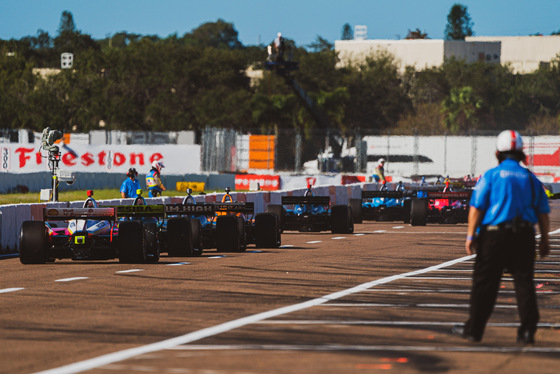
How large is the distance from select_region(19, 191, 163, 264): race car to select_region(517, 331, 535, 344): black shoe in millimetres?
9431

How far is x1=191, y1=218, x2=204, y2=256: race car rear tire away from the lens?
20375mm

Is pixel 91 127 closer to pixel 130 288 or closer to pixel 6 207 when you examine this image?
pixel 6 207

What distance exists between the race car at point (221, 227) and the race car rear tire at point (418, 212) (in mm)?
9269

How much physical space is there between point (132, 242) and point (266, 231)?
4575 mm

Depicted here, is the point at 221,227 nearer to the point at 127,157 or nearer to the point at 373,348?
the point at 373,348

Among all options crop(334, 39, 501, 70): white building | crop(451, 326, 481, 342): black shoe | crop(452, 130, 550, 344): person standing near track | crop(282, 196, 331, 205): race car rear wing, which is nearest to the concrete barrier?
crop(282, 196, 331, 205): race car rear wing

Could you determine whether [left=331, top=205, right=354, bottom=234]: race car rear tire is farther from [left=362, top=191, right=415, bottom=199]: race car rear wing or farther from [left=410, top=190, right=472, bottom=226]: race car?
[left=362, top=191, right=415, bottom=199]: race car rear wing

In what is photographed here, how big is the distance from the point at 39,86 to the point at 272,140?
1569 inches

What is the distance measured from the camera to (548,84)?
344 ft

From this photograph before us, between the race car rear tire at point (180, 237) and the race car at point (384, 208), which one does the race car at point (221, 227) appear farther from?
the race car at point (384, 208)

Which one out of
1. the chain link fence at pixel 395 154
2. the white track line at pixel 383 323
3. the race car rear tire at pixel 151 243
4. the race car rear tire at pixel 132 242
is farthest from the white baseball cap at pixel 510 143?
the chain link fence at pixel 395 154

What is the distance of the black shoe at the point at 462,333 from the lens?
9.30 metres

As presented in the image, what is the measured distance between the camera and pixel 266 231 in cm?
2211

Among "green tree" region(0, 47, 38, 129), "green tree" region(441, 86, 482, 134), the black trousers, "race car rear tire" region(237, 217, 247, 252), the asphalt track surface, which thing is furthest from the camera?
"green tree" region(441, 86, 482, 134)
